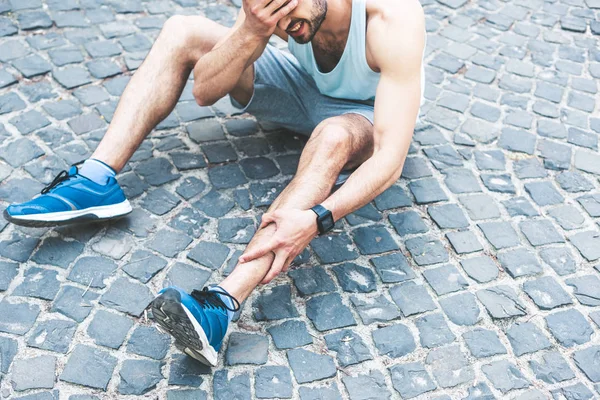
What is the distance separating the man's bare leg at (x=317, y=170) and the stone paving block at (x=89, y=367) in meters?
0.67

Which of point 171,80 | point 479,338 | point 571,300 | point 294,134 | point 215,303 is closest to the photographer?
point 215,303

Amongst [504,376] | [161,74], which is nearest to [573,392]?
[504,376]

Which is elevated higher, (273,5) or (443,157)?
(273,5)

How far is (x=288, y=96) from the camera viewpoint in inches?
157

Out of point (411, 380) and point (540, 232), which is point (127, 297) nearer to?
point (411, 380)

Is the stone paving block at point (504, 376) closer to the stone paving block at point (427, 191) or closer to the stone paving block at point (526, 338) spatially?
the stone paving block at point (526, 338)

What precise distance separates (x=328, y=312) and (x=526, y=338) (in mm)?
1009

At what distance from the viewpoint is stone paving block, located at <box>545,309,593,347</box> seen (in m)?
3.26

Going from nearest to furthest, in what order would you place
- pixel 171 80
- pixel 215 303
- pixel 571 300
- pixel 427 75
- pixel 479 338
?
1. pixel 215 303
2. pixel 479 338
3. pixel 571 300
4. pixel 171 80
5. pixel 427 75

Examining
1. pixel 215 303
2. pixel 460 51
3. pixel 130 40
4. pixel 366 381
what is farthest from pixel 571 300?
pixel 130 40

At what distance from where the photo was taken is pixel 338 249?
11.9 feet

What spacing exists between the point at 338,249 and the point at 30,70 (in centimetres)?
267

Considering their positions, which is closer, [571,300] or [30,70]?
[571,300]

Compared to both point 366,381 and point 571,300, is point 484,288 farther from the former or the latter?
point 366,381
